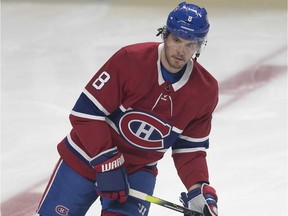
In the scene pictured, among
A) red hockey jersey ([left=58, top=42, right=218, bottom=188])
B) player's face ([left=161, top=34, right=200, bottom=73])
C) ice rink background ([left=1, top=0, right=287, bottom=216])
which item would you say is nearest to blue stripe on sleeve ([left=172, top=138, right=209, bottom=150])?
red hockey jersey ([left=58, top=42, right=218, bottom=188])

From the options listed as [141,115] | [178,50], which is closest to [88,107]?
[141,115]

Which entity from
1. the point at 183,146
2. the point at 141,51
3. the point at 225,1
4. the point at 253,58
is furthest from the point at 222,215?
the point at 225,1

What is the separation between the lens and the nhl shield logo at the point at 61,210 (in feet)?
9.39

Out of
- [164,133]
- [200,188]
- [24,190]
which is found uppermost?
[164,133]

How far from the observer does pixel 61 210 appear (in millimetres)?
2861

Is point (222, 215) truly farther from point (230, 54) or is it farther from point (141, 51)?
point (230, 54)

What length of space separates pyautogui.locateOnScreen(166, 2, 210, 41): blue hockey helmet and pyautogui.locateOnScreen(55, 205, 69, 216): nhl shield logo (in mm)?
684

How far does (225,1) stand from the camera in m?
5.88

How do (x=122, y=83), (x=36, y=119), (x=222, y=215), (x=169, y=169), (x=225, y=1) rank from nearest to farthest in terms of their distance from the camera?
(x=122, y=83) → (x=222, y=215) → (x=169, y=169) → (x=36, y=119) → (x=225, y=1)

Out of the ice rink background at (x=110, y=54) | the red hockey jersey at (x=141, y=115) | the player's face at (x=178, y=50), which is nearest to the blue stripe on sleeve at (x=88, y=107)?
the red hockey jersey at (x=141, y=115)

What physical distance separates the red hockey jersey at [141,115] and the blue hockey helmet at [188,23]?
15 cm

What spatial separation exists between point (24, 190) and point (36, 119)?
70cm

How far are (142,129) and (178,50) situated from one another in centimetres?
29

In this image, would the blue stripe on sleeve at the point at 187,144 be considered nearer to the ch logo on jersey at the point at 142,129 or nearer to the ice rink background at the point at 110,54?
the ch logo on jersey at the point at 142,129
